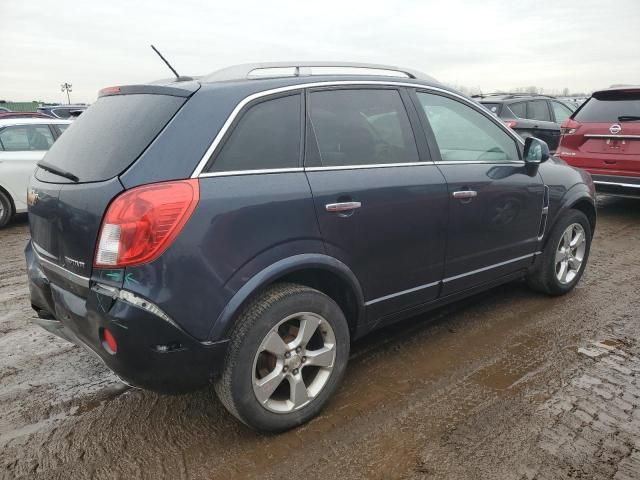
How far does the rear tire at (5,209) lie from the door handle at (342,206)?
258 inches

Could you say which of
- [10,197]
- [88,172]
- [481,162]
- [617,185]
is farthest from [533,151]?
[10,197]

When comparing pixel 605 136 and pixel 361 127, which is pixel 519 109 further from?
pixel 361 127

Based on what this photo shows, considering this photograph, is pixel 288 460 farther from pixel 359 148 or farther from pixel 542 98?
pixel 542 98

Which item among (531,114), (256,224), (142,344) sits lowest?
(142,344)

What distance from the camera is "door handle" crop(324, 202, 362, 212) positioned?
2533 mm

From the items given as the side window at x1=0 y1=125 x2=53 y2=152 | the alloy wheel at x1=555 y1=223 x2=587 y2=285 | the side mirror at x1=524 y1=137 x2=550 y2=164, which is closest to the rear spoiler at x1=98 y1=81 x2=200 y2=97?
the side mirror at x1=524 y1=137 x2=550 y2=164

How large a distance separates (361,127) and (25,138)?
6660 millimetres

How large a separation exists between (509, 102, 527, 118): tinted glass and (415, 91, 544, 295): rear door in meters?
7.15

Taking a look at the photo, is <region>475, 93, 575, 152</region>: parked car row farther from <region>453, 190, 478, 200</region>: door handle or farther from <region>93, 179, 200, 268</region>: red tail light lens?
<region>93, 179, 200, 268</region>: red tail light lens

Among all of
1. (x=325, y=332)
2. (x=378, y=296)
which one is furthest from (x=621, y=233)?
(x=325, y=332)

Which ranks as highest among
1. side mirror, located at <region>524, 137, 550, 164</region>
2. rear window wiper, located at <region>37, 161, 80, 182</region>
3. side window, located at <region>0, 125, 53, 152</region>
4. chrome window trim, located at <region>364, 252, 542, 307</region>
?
side mirror, located at <region>524, 137, 550, 164</region>

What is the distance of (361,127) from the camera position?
9.41 feet

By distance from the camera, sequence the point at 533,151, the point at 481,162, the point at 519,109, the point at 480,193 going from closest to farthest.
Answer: the point at 480,193
the point at 481,162
the point at 533,151
the point at 519,109

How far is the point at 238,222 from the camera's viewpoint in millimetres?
2217
